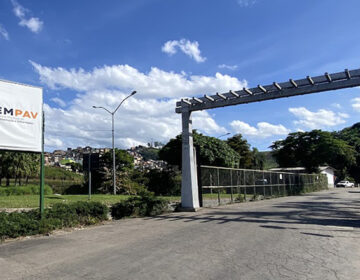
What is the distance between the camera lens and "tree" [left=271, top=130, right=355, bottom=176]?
171 ft

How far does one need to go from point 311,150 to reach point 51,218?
51.0m

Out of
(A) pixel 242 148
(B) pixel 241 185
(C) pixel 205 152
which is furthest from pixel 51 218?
(A) pixel 242 148

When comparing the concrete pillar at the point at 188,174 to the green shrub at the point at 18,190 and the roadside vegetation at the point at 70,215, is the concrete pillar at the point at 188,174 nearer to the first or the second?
the roadside vegetation at the point at 70,215

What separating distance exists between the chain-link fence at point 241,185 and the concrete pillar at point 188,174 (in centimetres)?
81

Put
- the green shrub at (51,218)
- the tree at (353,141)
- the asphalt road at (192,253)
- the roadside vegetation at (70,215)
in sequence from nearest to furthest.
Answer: the asphalt road at (192,253) → the green shrub at (51,218) → the roadside vegetation at (70,215) → the tree at (353,141)

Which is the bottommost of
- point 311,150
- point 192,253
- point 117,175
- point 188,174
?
point 192,253

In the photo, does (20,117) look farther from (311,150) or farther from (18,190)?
(311,150)

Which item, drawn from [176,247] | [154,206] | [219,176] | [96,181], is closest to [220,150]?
[96,181]

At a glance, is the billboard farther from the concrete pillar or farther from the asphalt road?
the concrete pillar

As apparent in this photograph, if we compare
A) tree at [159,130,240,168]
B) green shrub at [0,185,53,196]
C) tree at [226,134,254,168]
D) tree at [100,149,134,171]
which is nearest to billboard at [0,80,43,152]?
green shrub at [0,185,53,196]

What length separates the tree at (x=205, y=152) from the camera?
3444 centimetres

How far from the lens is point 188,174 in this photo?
14.2 metres

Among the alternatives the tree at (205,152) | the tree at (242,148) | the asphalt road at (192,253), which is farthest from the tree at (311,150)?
the asphalt road at (192,253)

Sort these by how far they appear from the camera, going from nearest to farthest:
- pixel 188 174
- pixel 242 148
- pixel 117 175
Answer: pixel 188 174 → pixel 117 175 → pixel 242 148
